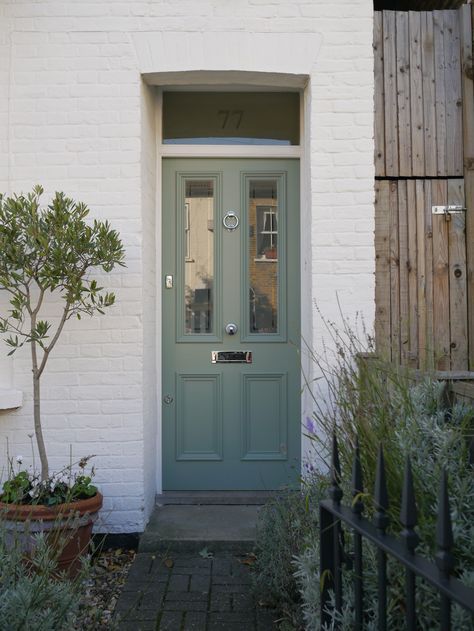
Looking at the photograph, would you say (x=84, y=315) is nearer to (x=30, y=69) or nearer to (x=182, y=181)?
(x=182, y=181)

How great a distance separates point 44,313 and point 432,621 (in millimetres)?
3043

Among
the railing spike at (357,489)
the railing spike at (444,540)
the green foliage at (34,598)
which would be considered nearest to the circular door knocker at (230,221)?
the green foliage at (34,598)

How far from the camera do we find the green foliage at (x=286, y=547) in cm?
297

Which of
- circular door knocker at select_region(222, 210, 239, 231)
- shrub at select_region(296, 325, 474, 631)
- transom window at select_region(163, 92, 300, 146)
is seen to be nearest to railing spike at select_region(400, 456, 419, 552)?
shrub at select_region(296, 325, 474, 631)

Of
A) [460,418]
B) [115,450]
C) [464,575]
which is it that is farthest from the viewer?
[115,450]

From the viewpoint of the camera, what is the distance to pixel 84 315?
4.12 meters

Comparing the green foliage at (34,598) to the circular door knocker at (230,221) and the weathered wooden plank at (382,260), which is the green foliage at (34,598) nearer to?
the weathered wooden plank at (382,260)

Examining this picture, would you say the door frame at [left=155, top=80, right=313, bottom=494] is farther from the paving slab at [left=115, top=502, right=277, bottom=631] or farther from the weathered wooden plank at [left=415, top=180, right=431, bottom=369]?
the weathered wooden plank at [left=415, top=180, right=431, bottom=369]

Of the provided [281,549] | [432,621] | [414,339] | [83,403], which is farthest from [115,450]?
[432,621]

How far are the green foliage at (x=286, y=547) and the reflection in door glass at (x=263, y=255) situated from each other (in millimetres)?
1598

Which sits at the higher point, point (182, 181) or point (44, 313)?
point (182, 181)

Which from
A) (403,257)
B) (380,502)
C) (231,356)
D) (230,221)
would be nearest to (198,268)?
(230,221)

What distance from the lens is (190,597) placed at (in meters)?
3.32

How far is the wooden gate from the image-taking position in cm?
420
